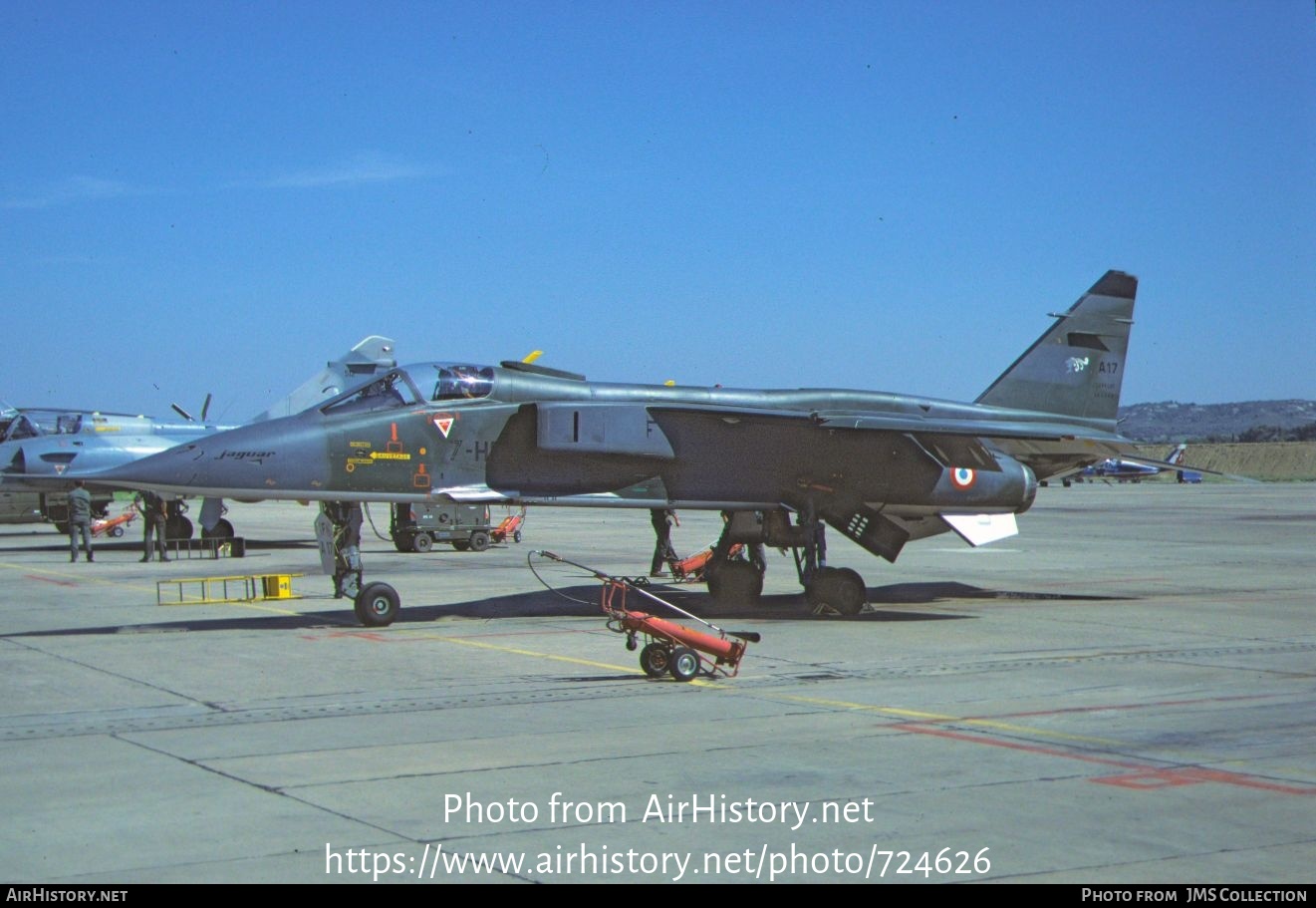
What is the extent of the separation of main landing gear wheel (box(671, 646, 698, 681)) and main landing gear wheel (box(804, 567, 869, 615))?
6186 mm

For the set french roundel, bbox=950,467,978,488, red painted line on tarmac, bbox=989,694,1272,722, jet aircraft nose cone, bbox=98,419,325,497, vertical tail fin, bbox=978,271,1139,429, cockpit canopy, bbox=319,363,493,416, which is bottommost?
red painted line on tarmac, bbox=989,694,1272,722

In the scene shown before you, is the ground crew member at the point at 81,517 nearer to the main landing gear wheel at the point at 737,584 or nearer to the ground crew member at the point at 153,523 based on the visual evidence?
the ground crew member at the point at 153,523

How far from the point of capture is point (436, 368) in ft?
56.4

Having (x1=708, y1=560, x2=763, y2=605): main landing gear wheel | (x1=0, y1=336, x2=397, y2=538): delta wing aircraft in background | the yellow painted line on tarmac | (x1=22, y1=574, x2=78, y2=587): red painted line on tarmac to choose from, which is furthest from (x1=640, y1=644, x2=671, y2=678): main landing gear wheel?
(x1=0, y1=336, x2=397, y2=538): delta wing aircraft in background

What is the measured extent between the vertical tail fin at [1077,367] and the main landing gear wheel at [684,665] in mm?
10939

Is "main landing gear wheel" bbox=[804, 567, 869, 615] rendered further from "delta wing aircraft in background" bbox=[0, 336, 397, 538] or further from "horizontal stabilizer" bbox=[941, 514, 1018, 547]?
"delta wing aircraft in background" bbox=[0, 336, 397, 538]

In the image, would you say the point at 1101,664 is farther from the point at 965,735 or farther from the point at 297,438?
the point at 297,438

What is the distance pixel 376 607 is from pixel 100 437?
1943 cm

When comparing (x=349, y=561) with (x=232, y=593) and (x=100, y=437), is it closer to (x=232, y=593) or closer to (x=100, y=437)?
(x=232, y=593)

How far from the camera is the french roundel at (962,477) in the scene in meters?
19.2

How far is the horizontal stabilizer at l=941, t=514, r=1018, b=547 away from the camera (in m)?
20.2

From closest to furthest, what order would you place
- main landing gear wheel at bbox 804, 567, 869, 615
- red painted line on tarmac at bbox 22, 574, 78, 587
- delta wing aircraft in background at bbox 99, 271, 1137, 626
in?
delta wing aircraft in background at bbox 99, 271, 1137, 626
main landing gear wheel at bbox 804, 567, 869, 615
red painted line on tarmac at bbox 22, 574, 78, 587

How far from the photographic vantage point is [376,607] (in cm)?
1662

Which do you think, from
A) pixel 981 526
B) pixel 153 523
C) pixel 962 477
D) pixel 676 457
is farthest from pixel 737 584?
pixel 153 523
